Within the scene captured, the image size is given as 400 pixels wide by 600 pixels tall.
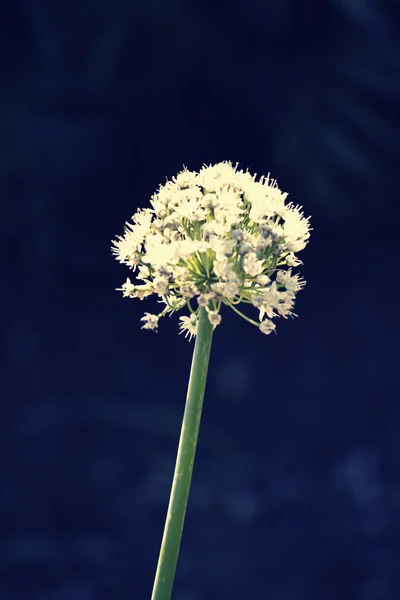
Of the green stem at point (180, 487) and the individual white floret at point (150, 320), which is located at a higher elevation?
the individual white floret at point (150, 320)

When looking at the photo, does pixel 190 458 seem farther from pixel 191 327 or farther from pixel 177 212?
pixel 177 212

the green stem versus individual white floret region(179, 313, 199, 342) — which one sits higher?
individual white floret region(179, 313, 199, 342)

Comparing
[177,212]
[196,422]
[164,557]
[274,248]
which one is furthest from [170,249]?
[164,557]

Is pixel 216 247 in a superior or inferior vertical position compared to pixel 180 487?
superior
